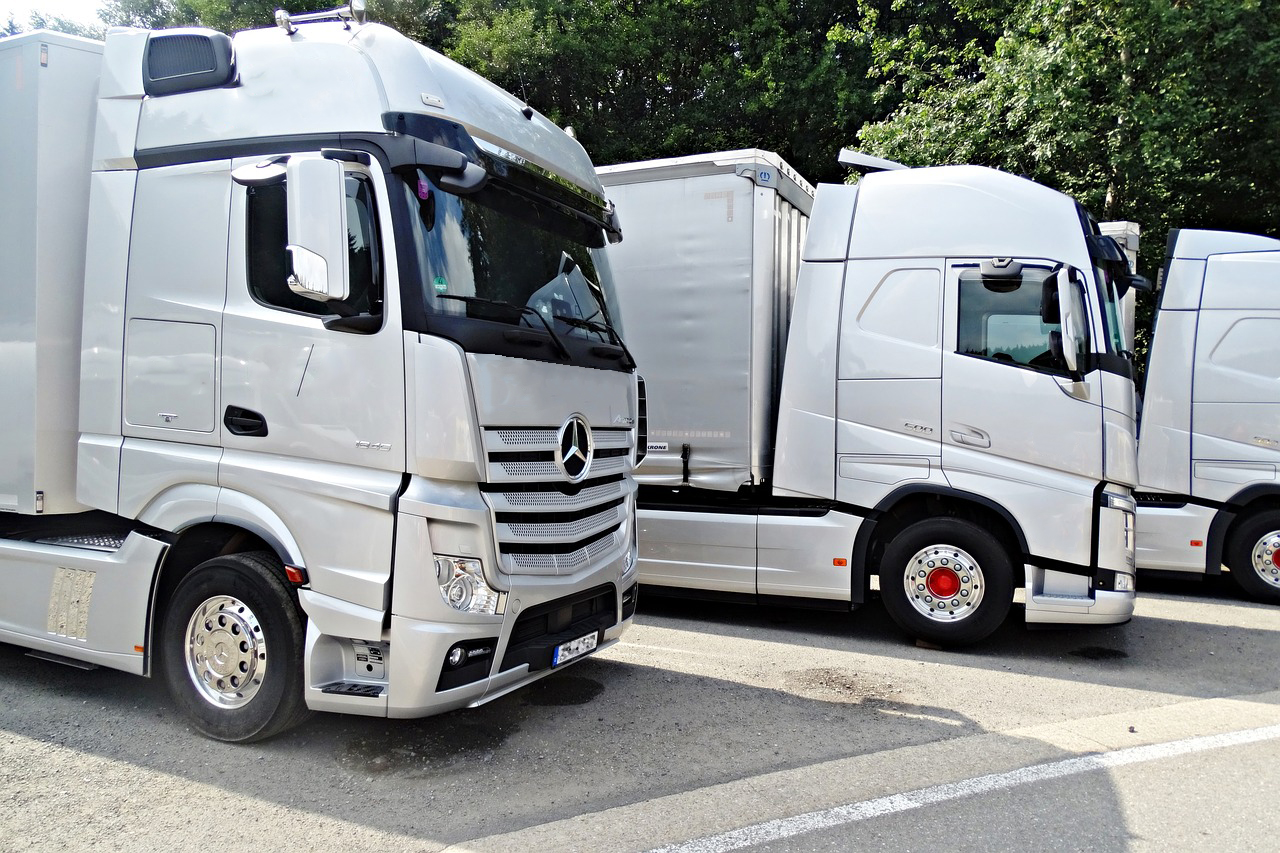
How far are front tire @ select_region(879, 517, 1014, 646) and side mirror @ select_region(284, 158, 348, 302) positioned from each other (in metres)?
4.41

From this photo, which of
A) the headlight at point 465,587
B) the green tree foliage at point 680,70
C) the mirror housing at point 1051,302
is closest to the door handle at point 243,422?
the headlight at point 465,587

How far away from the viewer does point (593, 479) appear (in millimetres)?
4770

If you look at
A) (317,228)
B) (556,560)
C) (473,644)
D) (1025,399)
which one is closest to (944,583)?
(1025,399)

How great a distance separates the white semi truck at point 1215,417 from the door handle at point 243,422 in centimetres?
799

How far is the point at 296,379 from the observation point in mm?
4090

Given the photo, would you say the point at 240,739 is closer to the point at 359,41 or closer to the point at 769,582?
the point at 359,41

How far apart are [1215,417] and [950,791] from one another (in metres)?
6.30

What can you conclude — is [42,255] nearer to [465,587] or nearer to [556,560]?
[465,587]

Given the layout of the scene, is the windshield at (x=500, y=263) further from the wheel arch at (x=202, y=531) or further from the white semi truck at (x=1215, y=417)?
the white semi truck at (x=1215, y=417)

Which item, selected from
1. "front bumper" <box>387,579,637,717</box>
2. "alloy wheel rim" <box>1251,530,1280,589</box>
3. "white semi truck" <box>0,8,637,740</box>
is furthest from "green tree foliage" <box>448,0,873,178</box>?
"front bumper" <box>387,579,637,717</box>

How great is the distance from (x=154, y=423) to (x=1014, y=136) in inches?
479

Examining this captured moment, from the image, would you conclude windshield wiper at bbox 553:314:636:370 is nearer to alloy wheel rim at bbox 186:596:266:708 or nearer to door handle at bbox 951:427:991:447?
alloy wheel rim at bbox 186:596:266:708

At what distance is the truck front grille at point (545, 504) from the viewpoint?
4.10 m

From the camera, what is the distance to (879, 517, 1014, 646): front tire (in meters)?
6.34
